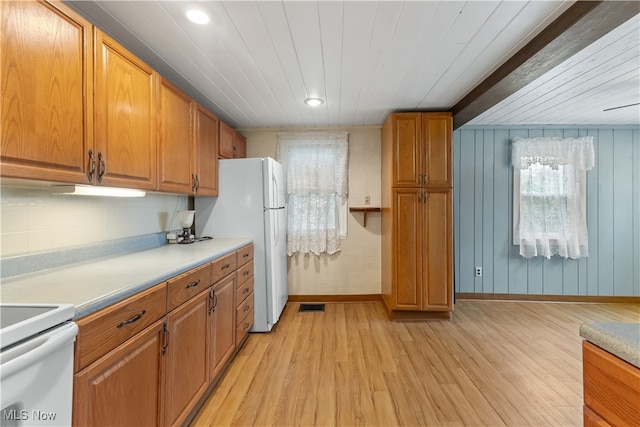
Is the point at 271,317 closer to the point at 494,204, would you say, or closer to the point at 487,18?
the point at 487,18

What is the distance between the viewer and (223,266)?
1985mm

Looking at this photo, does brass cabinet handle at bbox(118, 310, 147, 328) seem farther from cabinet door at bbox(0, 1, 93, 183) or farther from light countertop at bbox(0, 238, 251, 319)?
cabinet door at bbox(0, 1, 93, 183)

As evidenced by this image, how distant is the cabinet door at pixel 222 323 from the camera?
1.81 metres

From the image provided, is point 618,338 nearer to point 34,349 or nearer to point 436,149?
point 34,349

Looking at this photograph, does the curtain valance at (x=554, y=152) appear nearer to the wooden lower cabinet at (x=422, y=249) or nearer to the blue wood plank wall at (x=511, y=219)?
the blue wood plank wall at (x=511, y=219)

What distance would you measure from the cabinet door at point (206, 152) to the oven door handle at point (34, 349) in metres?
1.66

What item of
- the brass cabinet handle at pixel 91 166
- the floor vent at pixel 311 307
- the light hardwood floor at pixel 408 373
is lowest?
the light hardwood floor at pixel 408 373

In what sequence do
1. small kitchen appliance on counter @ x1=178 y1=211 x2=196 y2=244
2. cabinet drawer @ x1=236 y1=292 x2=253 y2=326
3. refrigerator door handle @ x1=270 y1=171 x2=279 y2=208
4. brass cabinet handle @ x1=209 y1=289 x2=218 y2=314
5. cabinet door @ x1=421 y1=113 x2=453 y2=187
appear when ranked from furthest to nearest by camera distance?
cabinet door @ x1=421 y1=113 x2=453 y2=187
refrigerator door handle @ x1=270 y1=171 x2=279 y2=208
small kitchen appliance on counter @ x1=178 y1=211 x2=196 y2=244
cabinet drawer @ x1=236 y1=292 x2=253 y2=326
brass cabinet handle @ x1=209 y1=289 x2=218 y2=314

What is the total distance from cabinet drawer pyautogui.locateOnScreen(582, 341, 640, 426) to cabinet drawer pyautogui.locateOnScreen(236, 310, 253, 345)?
6.92 feet

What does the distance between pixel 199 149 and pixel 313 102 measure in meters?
1.15

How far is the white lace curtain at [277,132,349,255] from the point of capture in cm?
358

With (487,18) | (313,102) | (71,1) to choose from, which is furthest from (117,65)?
(487,18)

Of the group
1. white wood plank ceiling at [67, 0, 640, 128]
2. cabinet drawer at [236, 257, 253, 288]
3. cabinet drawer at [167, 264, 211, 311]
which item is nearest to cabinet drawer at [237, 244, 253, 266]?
cabinet drawer at [236, 257, 253, 288]

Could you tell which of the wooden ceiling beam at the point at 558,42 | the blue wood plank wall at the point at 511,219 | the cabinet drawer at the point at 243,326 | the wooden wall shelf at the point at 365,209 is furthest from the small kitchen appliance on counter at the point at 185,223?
the blue wood plank wall at the point at 511,219
